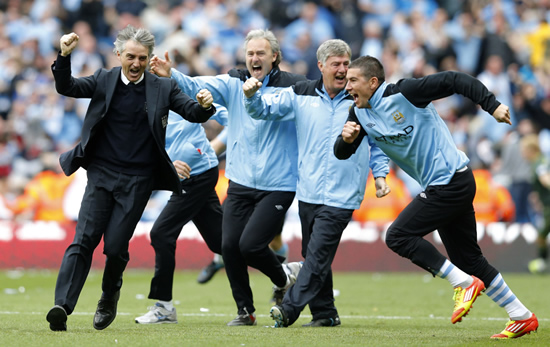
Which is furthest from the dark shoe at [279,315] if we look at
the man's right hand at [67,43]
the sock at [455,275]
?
the man's right hand at [67,43]

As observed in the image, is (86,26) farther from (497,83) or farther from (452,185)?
(452,185)

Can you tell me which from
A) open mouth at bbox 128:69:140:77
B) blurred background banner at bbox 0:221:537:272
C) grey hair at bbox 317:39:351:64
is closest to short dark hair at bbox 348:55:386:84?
grey hair at bbox 317:39:351:64

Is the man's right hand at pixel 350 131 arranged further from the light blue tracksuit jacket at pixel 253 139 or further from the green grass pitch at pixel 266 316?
the green grass pitch at pixel 266 316

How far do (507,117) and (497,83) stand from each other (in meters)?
12.6

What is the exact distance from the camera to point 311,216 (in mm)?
8531

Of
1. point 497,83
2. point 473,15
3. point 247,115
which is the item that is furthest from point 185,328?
point 473,15

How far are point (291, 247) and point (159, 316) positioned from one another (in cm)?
761

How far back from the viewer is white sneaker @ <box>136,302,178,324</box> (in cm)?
886

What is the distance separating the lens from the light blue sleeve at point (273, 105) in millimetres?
8289

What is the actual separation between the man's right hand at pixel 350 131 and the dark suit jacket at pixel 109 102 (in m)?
1.14

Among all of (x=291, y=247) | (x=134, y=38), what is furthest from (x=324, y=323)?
(x=291, y=247)

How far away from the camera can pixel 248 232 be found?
8.52 meters

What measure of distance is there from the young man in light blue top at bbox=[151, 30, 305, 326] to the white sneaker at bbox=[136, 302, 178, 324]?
27.0 inches

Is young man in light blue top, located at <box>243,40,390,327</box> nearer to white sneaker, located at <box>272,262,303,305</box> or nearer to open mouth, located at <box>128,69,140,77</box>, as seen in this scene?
white sneaker, located at <box>272,262,303,305</box>
